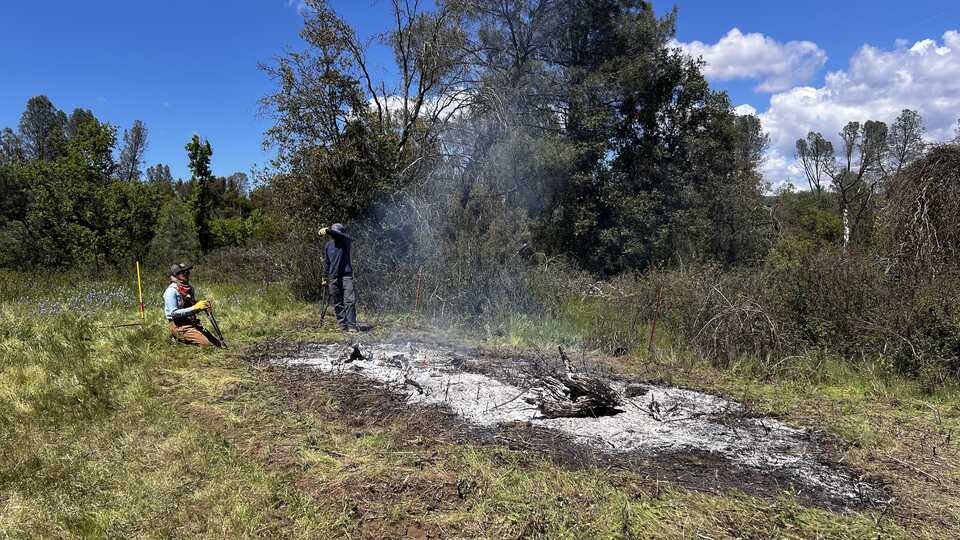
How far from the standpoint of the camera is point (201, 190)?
85.8 feet

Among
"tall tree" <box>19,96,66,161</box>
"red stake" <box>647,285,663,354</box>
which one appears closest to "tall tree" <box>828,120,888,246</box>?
"red stake" <box>647,285,663,354</box>

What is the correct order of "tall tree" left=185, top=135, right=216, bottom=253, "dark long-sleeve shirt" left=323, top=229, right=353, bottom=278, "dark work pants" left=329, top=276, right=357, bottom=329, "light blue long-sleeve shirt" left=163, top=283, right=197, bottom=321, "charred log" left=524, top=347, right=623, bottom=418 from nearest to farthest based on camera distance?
1. "charred log" left=524, top=347, right=623, bottom=418
2. "light blue long-sleeve shirt" left=163, top=283, right=197, bottom=321
3. "dark work pants" left=329, top=276, right=357, bottom=329
4. "dark long-sleeve shirt" left=323, top=229, right=353, bottom=278
5. "tall tree" left=185, top=135, right=216, bottom=253

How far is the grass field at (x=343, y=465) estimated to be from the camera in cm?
272

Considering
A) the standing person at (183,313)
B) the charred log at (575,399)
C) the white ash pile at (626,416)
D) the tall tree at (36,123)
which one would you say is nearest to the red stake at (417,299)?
the standing person at (183,313)

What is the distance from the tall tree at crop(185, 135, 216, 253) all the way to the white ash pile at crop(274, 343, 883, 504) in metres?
22.9

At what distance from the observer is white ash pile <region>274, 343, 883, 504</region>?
11.4 ft

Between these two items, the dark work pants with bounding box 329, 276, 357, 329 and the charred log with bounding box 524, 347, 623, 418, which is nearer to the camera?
the charred log with bounding box 524, 347, 623, 418

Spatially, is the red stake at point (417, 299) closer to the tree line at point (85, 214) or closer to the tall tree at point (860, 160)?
the tree line at point (85, 214)

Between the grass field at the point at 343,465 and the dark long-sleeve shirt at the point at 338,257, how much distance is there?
2.87 metres

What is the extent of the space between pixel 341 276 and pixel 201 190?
826 inches

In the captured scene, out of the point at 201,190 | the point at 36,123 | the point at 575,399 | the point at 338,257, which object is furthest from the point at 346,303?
the point at 36,123

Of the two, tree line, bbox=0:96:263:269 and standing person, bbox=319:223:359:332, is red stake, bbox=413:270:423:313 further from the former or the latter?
tree line, bbox=0:96:263:269

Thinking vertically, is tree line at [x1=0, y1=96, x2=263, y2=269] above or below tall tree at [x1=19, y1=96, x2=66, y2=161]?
below

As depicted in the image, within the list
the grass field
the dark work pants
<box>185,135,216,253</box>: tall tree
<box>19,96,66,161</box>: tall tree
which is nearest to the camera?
the grass field
